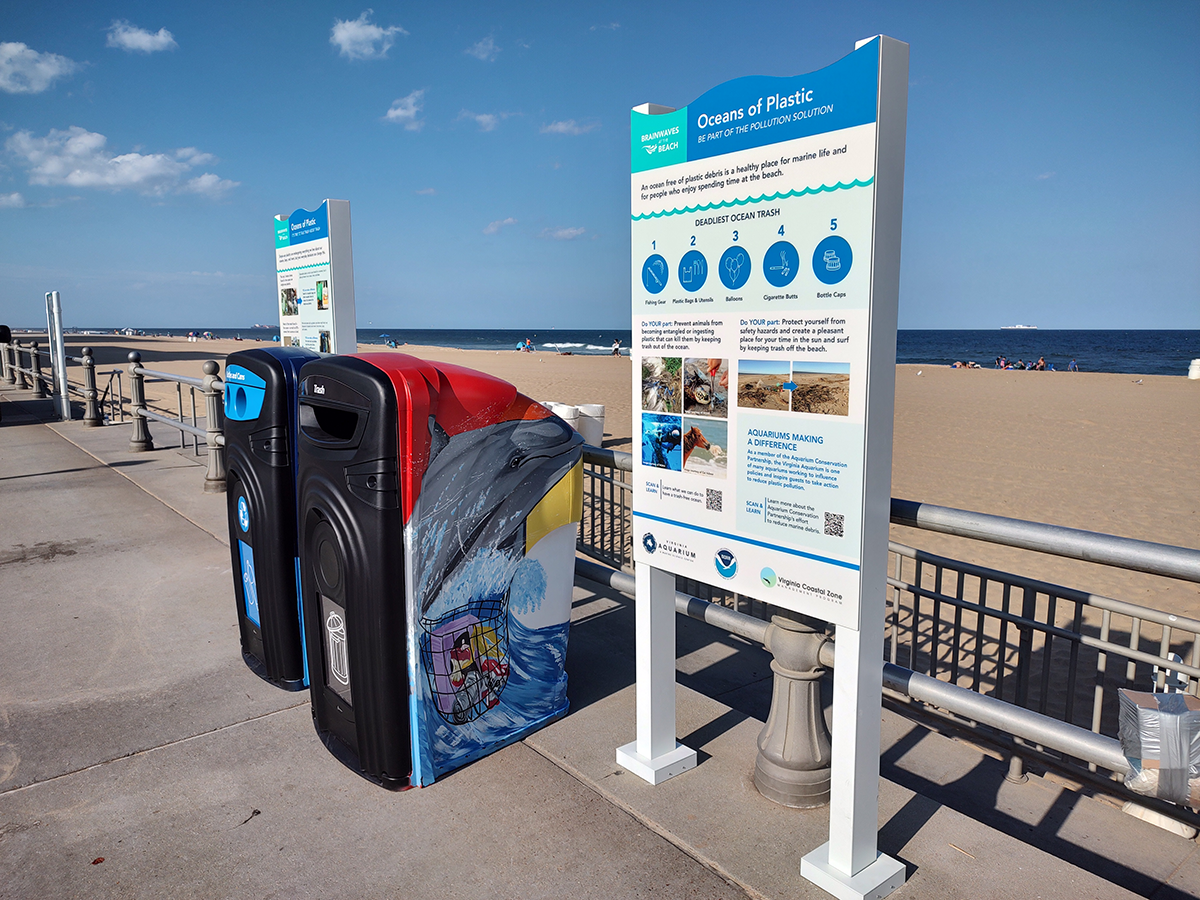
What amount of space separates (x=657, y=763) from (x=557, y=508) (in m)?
1.03

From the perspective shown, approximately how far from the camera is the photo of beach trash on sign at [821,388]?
82.1 inches

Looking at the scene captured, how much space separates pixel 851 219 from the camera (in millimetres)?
2027

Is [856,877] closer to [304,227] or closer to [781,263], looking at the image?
[781,263]

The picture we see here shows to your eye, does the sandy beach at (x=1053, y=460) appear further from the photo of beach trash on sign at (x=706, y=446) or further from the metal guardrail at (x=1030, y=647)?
the photo of beach trash on sign at (x=706, y=446)

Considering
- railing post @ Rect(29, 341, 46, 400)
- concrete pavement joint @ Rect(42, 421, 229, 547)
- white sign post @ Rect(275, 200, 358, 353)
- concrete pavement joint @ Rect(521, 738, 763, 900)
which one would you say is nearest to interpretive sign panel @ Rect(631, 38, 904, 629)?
concrete pavement joint @ Rect(521, 738, 763, 900)

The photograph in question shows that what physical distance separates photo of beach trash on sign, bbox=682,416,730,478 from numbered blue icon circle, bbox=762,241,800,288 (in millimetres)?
459

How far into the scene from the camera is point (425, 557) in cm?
→ 268

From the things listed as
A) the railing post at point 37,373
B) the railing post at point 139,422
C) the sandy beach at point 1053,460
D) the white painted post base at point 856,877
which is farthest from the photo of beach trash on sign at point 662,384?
the railing post at point 37,373

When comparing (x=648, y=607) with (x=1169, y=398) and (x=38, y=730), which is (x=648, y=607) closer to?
(x=38, y=730)

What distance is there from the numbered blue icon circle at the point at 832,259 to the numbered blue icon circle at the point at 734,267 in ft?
0.84

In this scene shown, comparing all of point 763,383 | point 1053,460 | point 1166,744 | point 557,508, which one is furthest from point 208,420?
point 1053,460

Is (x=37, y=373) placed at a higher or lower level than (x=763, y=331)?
lower

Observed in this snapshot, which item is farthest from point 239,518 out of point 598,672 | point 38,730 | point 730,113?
point 730,113

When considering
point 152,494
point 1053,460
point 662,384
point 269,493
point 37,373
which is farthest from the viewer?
point 37,373
